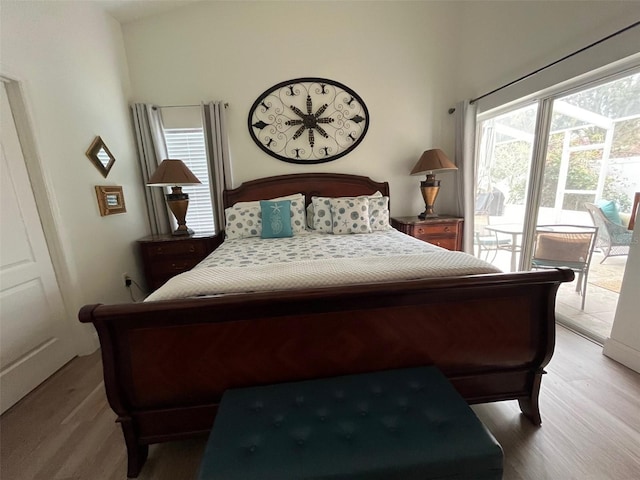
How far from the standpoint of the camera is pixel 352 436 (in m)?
0.89

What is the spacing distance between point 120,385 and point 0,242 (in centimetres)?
134

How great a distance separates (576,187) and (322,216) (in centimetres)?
218

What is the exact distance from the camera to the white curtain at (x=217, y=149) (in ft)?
9.60

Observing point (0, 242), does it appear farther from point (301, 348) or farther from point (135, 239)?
point (301, 348)

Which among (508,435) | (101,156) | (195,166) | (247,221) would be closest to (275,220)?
(247,221)

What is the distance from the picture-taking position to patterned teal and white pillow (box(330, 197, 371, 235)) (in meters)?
2.76

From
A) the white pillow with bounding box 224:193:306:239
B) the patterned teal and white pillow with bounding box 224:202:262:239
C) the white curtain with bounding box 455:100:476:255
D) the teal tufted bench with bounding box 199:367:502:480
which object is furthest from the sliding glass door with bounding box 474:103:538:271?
the patterned teal and white pillow with bounding box 224:202:262:239

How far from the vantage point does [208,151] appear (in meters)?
3.02

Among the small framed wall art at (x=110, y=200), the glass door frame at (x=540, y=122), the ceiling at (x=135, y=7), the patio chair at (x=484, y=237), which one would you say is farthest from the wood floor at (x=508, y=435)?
the ceiling at (x=135, y=7)

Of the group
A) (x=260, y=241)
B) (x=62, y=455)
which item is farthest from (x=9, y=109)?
(x=62, y=455)

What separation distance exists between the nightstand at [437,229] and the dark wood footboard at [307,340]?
1859 mm

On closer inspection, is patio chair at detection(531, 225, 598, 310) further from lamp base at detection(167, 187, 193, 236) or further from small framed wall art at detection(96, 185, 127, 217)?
small framed wall art at detection(96, 185, 127, 217)

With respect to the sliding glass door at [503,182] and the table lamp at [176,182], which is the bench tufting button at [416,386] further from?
the table lamp at [176,182]

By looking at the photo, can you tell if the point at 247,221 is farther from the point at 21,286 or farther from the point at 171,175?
the point at 21,286
